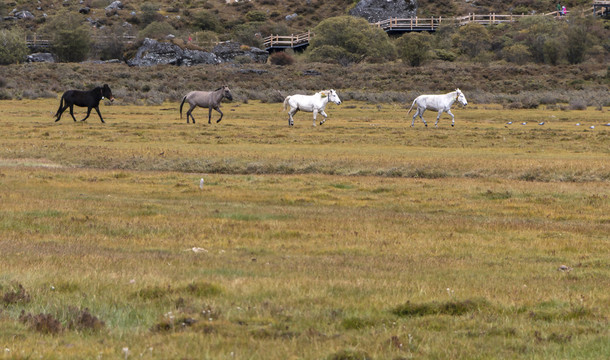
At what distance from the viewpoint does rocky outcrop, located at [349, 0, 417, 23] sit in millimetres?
134375

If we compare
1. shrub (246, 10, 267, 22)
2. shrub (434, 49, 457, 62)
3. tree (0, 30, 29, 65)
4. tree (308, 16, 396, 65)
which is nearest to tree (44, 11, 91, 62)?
tree (0, 30, 29, 65)

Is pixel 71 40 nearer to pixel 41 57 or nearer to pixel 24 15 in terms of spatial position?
pixel 41 57

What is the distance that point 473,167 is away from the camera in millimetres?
26609

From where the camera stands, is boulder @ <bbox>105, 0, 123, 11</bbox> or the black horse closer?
the black horse

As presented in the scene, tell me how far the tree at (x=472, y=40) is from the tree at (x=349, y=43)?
1038 centimetres

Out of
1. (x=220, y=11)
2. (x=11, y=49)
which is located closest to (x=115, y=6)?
(x=220, y=11)

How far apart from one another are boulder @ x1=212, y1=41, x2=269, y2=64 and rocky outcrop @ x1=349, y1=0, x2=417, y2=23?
108ft

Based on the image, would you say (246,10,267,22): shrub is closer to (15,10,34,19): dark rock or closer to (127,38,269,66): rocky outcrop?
Result: (127,38,269,66): rocky outcrop

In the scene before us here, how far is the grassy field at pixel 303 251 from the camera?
24.4 ft

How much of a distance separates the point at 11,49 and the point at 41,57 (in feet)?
21.9

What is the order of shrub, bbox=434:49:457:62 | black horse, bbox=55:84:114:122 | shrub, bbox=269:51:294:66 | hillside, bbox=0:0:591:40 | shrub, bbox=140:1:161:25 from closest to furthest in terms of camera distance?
black horse, bbox=55:84:114:122 < shrub, bbox=269:51:294:66 < shrub, bbox=434:49:457:62 < hillside, bbox=0:0:591:40 < shrub, bbox=140:1:161:25

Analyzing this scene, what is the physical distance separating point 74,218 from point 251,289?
7354 mm

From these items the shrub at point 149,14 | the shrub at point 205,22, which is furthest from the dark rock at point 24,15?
the shrub at point 205,22

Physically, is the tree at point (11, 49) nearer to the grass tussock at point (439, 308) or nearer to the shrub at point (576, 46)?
the shrub at point (576, 46)
